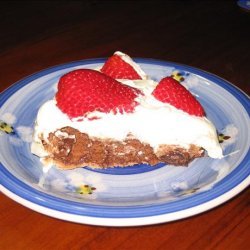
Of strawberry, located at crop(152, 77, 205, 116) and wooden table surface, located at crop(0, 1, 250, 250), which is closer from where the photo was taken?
wooden table surface, located at crop(0, 1, 250, 250)

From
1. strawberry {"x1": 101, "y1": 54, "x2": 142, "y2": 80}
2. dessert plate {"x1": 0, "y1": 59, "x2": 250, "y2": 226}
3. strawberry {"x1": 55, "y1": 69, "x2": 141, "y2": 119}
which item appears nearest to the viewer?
dessert plate {"x1": 0, "y1": 59, "x2": 250, "y2": 226}

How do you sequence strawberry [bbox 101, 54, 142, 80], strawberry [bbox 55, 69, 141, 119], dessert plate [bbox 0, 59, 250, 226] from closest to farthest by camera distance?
dessert plate [bbox 0, 59, 250, 226]
strawberry [bbox 55, 69, 141, 119]
strawberry [bbox 101, 54, 142, 80]

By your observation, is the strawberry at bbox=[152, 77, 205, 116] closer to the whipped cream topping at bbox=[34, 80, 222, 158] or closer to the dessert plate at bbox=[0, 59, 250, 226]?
the whipped cream topping at bbox=[34, 80, 222, 158]

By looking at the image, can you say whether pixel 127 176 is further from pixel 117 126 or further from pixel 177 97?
pixel 177 97

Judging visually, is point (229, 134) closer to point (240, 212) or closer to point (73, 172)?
point (240, 212)

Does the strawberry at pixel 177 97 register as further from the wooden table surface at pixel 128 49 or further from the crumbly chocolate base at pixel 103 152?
the wooden table surface at pixel 128 49

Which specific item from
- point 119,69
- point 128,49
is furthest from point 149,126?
point 128,49

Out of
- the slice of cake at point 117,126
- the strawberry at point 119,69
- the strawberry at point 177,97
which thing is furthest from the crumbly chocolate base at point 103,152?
the strawberry at point 119,69

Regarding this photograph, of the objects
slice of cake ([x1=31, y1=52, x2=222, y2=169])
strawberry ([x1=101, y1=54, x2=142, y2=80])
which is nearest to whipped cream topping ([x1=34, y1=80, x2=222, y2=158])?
slice of cake ([x1=31, y1=52, x2=222, y2=169])
